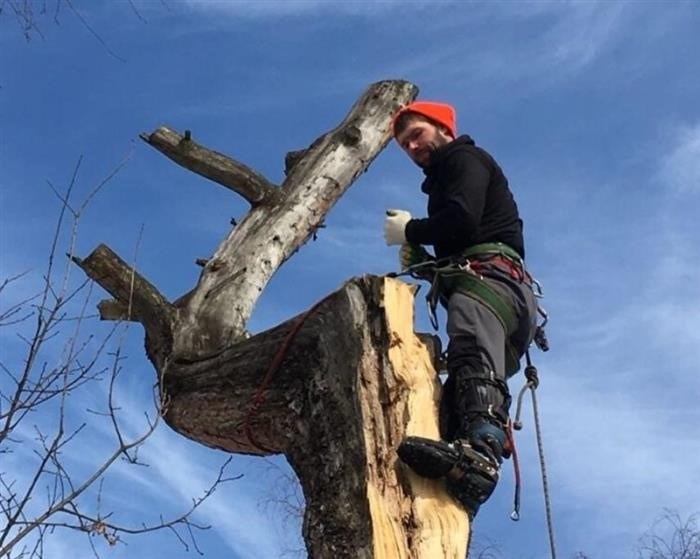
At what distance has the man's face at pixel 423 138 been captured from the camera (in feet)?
13.3

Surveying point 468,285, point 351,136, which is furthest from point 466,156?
point 351,136

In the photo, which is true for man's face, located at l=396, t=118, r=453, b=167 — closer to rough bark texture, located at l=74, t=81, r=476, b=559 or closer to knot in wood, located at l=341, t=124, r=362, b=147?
rough bark texture, located at l=74, t=81, r=476, b=559

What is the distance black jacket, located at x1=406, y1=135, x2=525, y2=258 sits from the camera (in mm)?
3682

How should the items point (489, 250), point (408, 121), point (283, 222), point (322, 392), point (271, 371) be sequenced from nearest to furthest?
point (322, 392), point (271, 371), point (489, 250), point (408, 121), point (283, 222)

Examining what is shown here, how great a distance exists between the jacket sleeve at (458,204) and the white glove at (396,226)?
92 millimetres

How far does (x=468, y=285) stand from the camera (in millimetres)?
3594

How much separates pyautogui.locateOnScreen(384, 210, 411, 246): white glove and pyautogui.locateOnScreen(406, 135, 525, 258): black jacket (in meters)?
0.07

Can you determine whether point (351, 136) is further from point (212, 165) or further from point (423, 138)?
point (423, 138)

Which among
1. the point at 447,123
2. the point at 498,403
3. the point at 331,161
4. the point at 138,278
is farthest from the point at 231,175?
→ the point at 498,403

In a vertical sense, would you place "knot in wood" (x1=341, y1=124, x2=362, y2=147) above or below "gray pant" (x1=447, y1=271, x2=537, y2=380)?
above

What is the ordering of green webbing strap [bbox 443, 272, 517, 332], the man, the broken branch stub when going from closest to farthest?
1. the man
2. green webbing strap [bbox 443, 272, 517, 332]
3. the broken branch stub

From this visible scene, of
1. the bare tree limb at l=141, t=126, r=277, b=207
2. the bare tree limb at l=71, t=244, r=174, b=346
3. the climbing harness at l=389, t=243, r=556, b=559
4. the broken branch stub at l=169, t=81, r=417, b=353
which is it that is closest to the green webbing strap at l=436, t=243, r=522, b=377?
the climbing harness at l=389, t=243, r=556, b=559

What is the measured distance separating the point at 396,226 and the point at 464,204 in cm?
40

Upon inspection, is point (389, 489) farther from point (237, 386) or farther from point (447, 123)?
point (447, 123)
